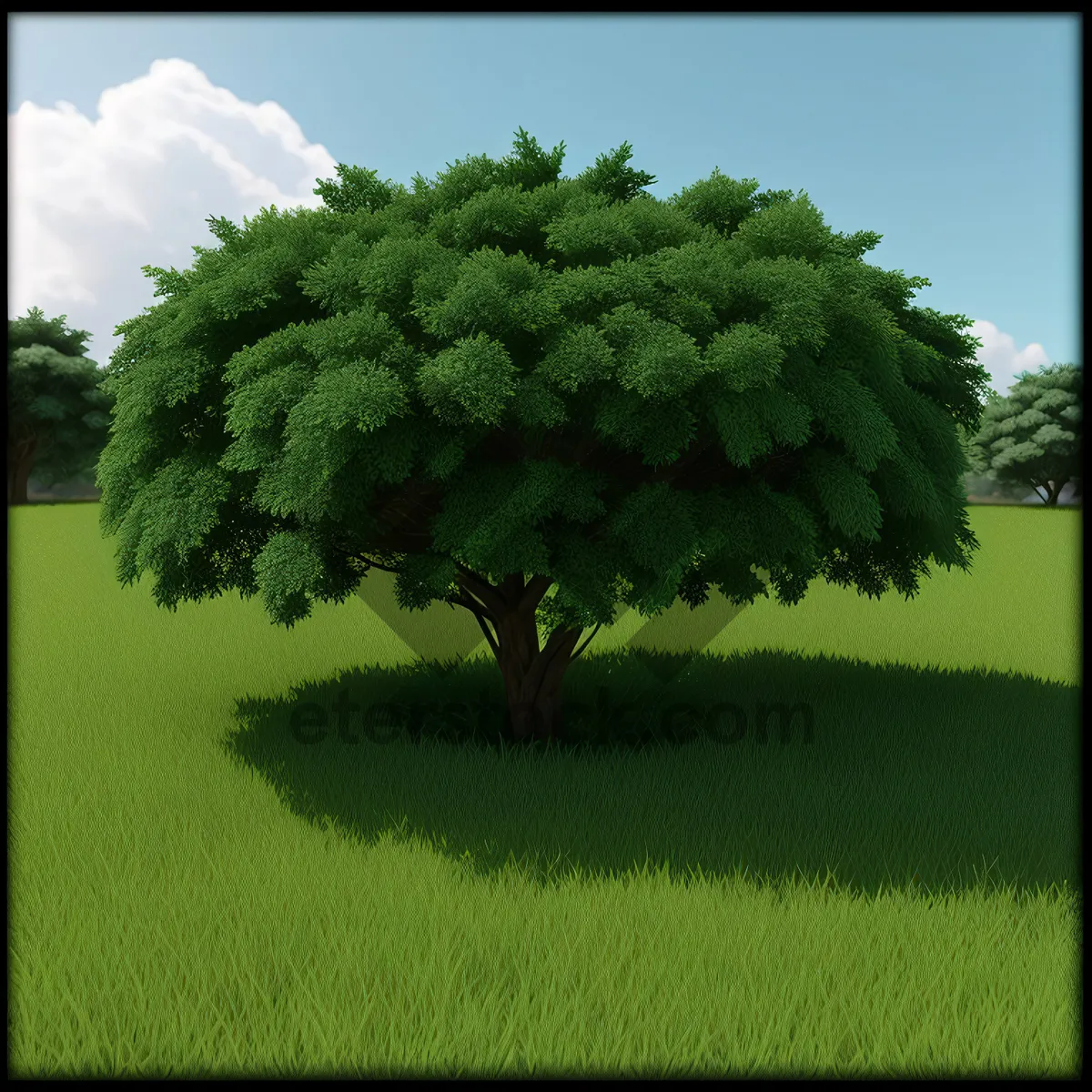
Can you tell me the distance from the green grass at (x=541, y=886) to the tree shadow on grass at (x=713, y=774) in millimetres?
37

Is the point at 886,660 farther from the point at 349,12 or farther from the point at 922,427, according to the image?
the point at 349,12

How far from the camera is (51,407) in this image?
46.4 meters

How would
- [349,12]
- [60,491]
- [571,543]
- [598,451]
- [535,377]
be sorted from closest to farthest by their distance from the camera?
[349,12] → [535,377] → [571,543] → [598,451] → [60,491]

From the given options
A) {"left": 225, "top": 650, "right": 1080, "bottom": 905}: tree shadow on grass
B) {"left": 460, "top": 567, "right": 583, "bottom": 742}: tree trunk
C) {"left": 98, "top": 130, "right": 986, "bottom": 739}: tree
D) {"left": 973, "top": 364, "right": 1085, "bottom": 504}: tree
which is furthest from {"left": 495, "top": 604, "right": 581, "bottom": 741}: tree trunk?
{"left": 973, "top": 364, "right": 1085, "bottom": 504}: tree

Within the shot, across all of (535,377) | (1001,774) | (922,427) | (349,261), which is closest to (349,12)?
A: (535,377)

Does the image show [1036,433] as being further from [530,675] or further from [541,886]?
[541,886]

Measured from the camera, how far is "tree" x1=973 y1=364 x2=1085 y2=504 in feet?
167

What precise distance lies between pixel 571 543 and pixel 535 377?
134 cm

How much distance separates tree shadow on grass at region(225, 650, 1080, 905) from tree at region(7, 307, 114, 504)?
45.2 meters

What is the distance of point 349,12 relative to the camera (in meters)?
3.33

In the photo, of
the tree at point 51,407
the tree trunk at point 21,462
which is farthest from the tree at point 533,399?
the tree trunk at point 21,462

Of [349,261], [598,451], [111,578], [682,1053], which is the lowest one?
[682,1053]

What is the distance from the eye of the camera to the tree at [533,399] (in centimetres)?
547

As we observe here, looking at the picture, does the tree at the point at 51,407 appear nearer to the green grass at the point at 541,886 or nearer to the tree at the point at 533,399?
the green grass at the point at 541,886
